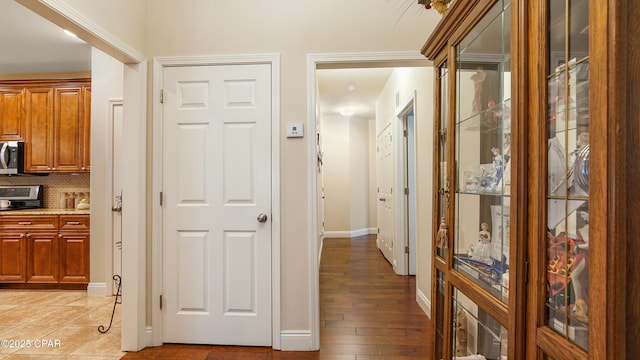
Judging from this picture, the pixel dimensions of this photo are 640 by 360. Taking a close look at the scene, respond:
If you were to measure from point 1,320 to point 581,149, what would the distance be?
14.1ft

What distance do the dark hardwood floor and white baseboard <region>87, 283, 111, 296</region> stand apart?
1613 millimetres

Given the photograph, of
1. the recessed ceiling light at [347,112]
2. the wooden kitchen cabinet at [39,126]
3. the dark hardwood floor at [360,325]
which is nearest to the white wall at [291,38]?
the dark hardwood floor at [360,325]

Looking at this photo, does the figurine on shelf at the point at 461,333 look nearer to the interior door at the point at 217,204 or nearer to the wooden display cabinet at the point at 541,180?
the wooden display cabinet at the point at 541,180

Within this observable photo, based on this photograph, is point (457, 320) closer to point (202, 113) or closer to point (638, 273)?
point (638, 273)

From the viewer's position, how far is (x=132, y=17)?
216cm

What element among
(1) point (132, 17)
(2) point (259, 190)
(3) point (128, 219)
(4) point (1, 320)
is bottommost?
(4) point (1, 320)

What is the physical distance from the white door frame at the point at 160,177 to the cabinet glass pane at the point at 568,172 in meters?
1.72

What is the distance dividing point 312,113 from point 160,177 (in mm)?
1251

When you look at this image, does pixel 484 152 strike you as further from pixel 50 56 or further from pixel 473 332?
pixel 50 56

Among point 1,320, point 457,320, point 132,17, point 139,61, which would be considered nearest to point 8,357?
Answer: point 1,320

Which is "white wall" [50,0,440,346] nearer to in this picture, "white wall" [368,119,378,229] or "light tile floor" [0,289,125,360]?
"light tile floor" [0,289,125,360]

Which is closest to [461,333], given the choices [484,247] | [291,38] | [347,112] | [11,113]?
[484,247]

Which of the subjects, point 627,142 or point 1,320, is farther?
point 1,320

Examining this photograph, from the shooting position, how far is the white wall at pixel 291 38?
2227 mm
